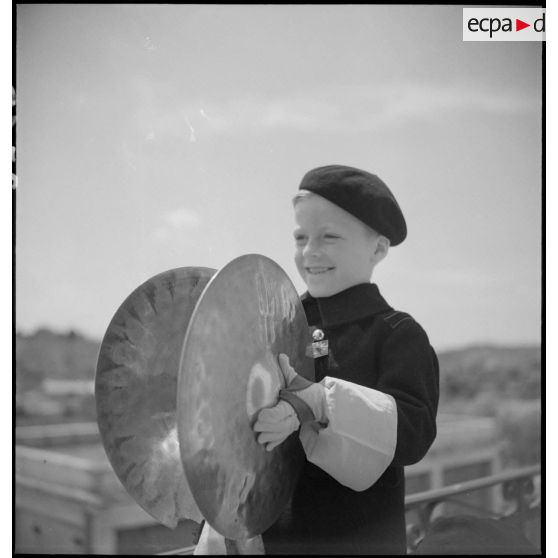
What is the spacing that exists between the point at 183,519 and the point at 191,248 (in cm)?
58

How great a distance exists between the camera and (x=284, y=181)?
144 cm

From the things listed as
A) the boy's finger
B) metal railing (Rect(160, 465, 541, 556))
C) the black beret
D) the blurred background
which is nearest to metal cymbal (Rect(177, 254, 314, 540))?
the boy's finger

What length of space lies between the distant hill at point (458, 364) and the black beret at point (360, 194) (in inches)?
13.0

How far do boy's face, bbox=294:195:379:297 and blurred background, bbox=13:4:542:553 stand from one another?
0.36 feet

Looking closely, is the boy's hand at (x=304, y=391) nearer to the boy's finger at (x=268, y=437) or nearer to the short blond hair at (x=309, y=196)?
the boy's finger at (x=268, y=437)

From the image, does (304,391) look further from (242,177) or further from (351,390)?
(242,177)

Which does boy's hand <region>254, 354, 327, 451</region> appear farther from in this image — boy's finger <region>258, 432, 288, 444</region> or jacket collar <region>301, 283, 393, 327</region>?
jacket collar <region>301, 283, 393, 327</region>

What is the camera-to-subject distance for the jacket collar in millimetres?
1272

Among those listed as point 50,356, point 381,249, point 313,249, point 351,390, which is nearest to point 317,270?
point 313,249

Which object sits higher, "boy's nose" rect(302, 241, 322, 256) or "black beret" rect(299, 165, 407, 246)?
"black beret" rect(299, 165, 407, 246)

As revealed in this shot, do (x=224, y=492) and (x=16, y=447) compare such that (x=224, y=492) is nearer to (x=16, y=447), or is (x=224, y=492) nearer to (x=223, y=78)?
(x=16, y=447)

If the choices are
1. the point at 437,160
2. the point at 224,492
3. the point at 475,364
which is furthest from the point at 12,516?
the point at 437,160

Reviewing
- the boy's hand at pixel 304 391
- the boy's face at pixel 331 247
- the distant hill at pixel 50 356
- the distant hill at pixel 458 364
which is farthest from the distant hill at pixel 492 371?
the distant hill at pixel 50 356

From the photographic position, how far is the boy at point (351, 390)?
3.65 feet
